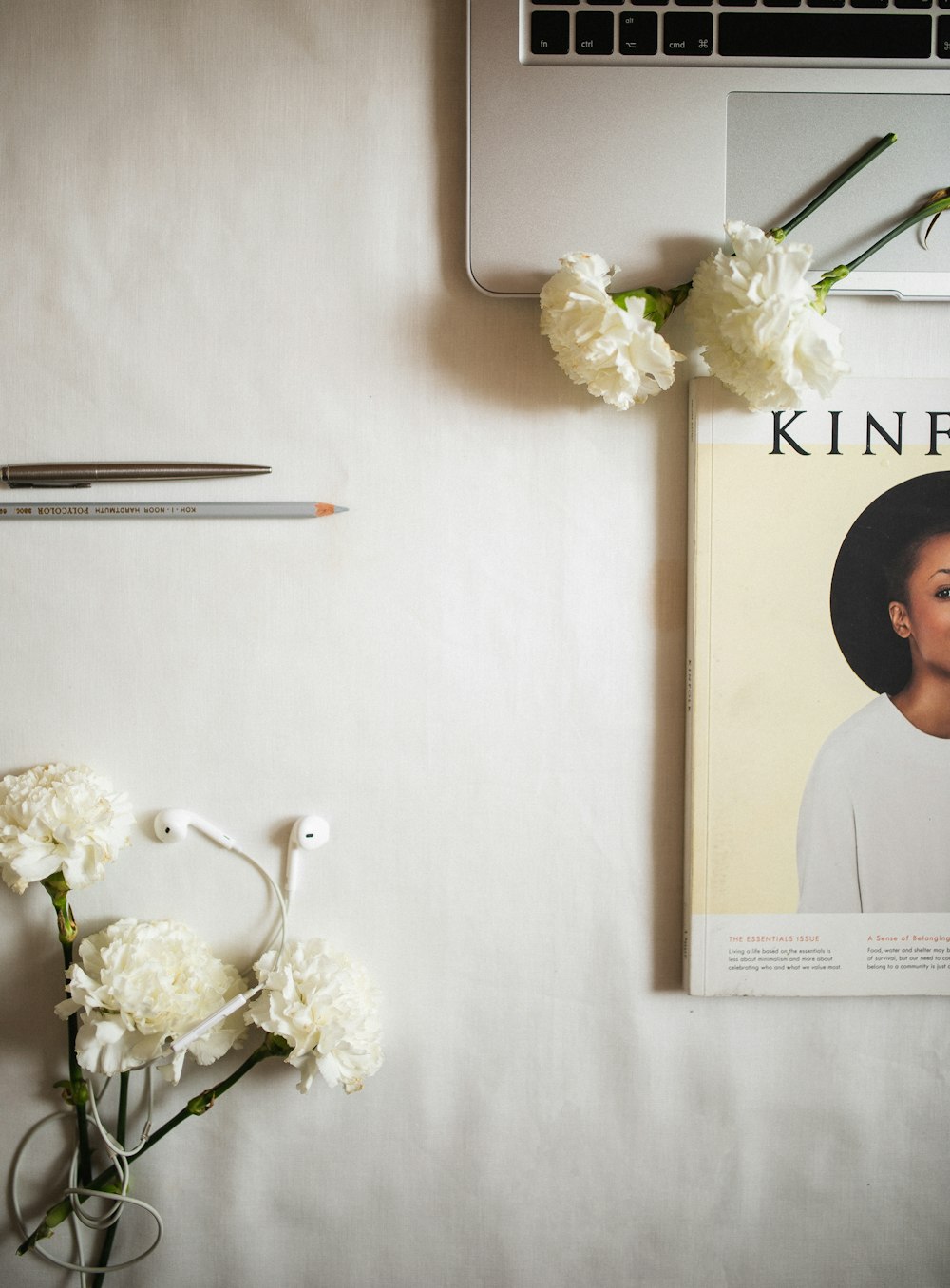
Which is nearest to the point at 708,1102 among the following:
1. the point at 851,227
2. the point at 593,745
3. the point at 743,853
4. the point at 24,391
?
the point at 743,853

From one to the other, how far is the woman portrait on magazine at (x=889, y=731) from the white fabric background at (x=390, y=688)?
0.35 ft

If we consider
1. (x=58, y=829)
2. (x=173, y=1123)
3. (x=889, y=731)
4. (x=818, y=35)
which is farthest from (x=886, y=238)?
(x=173, y=1123)

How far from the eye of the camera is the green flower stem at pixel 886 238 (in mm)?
570

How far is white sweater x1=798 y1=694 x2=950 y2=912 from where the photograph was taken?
2.05 ft

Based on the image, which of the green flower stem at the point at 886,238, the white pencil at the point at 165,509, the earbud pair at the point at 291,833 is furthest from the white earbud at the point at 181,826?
the green flower stem at the point at 886,238

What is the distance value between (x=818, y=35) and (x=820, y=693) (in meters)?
0.50

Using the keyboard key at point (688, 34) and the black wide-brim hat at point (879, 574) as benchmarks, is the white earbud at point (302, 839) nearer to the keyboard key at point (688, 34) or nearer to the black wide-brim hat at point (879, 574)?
the black wide-brim hat at point (879, 574)

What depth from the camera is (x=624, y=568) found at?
631 millimetres

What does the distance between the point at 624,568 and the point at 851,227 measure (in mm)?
311

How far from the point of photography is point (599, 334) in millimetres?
532

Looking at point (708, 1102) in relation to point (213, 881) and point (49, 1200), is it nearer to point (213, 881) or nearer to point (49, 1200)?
point (213, 881)

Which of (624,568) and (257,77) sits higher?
(257,77)

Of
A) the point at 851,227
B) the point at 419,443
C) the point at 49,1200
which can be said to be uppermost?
the point at 851,227

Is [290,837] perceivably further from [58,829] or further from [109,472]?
[109,472]
